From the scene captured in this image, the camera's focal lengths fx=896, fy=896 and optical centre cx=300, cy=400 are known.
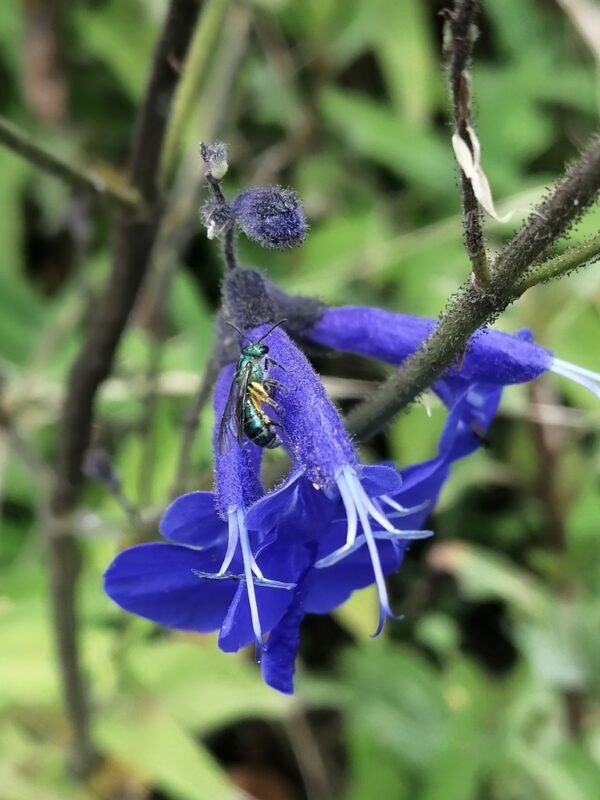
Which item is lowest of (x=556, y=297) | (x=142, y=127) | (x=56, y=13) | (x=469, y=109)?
(x=469, y=109)

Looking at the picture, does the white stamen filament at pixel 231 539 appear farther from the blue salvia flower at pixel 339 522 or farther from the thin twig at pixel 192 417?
the thin twig at pixel 192 417

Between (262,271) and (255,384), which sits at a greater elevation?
(262,271)

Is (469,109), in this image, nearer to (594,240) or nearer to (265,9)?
(594,240)

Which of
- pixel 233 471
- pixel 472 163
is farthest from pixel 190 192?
pixel 472 163

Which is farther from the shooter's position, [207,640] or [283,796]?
[283,796]

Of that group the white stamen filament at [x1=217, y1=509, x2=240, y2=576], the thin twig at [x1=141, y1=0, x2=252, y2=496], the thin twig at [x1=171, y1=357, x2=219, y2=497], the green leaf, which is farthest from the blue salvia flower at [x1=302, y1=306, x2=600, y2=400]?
the green leaf

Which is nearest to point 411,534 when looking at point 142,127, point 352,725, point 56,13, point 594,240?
point 594,240
